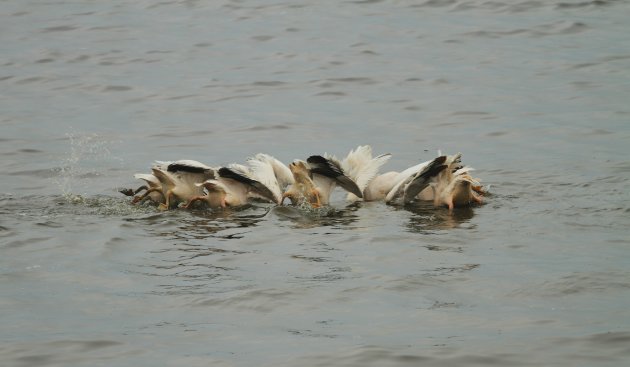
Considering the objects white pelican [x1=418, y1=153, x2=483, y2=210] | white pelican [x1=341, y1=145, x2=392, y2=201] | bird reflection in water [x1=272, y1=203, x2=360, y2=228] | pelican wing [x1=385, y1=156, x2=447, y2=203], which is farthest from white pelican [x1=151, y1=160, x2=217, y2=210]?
white pelican [x1=418, y1=153, x2=483, y2=210]

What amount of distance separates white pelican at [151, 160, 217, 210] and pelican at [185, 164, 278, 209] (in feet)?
0.27

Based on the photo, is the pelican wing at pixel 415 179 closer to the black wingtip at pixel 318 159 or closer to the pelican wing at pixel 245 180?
the black wingtip at pixel 318 159

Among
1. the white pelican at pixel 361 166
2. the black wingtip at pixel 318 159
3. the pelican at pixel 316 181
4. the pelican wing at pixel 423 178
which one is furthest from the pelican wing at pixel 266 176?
the pelican wing at pixel 423 178

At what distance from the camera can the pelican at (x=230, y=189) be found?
36.6 feet

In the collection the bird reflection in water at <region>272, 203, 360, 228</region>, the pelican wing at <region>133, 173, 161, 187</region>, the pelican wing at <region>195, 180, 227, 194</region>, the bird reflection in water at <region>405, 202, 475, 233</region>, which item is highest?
the pelican wing at <region>133, 173, 161, 187</region>

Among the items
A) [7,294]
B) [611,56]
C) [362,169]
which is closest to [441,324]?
[7,294]

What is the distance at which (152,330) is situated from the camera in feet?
25.3

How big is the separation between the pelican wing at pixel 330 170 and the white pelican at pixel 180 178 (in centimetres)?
97

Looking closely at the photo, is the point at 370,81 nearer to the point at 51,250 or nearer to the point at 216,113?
Result: the point at 216,113

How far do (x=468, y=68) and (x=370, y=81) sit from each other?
176cm

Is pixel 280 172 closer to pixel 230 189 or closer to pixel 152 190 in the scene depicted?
pixel 230 189

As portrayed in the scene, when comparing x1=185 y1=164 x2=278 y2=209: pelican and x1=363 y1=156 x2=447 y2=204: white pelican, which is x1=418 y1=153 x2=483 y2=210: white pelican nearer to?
x1=363 y1=156 x2=447 y2=204: white pelican

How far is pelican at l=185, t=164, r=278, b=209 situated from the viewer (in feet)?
36.6

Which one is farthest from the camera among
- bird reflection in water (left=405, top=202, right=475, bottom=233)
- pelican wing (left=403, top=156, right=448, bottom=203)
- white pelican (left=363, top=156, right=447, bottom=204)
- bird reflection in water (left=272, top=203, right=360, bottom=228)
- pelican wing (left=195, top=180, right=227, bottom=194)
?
pelican wing (left=195, top=180, right=227, bottom=194)
